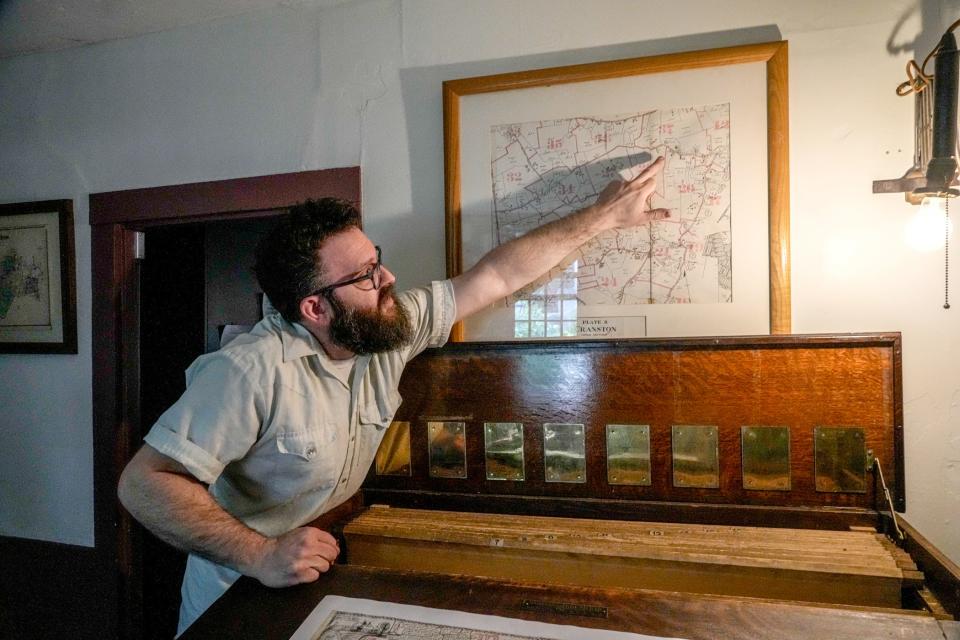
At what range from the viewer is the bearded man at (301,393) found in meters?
1.27

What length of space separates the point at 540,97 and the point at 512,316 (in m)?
0.77

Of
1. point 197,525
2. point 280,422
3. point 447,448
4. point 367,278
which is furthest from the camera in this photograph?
point 447,448

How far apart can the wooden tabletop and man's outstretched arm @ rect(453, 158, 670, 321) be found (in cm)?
85

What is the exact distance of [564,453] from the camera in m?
1.69

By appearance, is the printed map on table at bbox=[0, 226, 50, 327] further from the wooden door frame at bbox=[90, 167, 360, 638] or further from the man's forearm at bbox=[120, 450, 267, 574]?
the man's forearm at bbox=[120, 450, 267, 574]

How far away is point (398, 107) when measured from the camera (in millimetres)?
1923

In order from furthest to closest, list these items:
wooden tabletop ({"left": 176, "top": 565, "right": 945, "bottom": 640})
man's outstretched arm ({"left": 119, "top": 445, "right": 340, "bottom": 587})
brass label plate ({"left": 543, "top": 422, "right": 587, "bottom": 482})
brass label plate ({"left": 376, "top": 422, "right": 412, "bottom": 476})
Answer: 1. brass label plate ({"left": 376, "top": 422, "right": 412, "bottom": 476})
2. brass label plate ({"left": 543, "top": 422, "right": 587, "bottom": 482})
3. man's outstretched arm ({"left": 119, "top": 445, "right": 340, "bottom": 587})
4. wooden tabletop ({"left": 176, "top": 565, "right": 945, "bottom": 640})

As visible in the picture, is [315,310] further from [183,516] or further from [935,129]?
[935,129]

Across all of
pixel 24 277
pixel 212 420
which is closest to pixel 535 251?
pixel 212 420

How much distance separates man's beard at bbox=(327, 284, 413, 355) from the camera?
4.99 ft

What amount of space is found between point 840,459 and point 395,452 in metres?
1.42

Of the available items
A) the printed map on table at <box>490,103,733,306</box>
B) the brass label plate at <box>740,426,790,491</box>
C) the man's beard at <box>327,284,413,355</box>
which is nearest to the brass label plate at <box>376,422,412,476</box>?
the man's beard at <box>327,284,413,355</box>

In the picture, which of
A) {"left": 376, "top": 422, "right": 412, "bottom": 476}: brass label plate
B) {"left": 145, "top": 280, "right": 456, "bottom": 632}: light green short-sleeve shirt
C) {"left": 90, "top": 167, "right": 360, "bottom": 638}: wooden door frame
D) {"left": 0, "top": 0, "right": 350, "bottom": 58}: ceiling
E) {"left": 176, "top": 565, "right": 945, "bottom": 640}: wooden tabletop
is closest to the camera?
{"left": 176, "top": 565, "right": 945, "bottom": 640}: wooden tabletop

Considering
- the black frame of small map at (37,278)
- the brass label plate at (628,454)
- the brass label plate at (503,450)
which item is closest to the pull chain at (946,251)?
the brass label plate at (628,454)
